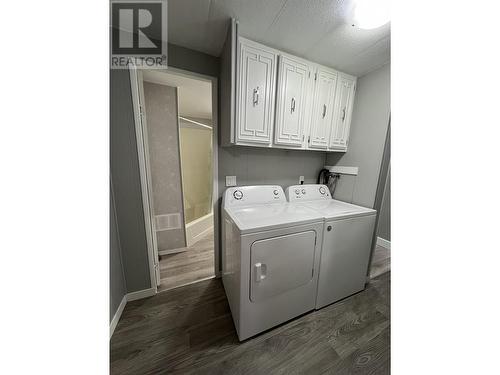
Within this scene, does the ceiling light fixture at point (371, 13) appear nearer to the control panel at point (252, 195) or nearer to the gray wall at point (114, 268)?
the control panel at point (252, 195)

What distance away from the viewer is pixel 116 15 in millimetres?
1202

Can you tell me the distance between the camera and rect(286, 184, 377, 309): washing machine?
4.88 ft

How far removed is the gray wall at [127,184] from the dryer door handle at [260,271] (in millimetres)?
1224

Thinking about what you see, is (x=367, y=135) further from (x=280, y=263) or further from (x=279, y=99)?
(x=280, y=263)

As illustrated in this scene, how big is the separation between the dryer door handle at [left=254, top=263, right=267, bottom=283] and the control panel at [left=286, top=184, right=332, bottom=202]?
3.15 ft

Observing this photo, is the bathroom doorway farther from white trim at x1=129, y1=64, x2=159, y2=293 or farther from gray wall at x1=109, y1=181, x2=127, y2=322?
gray wall at x1=109, y1=181, x2=127, y2=322

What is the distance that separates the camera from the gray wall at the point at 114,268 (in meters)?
1.39

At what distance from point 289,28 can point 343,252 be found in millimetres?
2067

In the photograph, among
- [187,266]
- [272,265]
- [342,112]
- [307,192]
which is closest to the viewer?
[272,265]

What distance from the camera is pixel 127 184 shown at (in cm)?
151

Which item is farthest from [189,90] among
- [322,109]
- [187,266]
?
[187,266]

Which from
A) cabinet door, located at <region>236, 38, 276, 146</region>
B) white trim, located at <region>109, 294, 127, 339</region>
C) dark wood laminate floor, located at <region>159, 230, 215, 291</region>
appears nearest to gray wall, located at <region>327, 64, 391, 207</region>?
cabinet door, located at <region>236, 38, 276, 146</region>

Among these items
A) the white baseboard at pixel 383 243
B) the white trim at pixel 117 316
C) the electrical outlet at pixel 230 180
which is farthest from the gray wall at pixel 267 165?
the white baseboard at pixel 383 243
